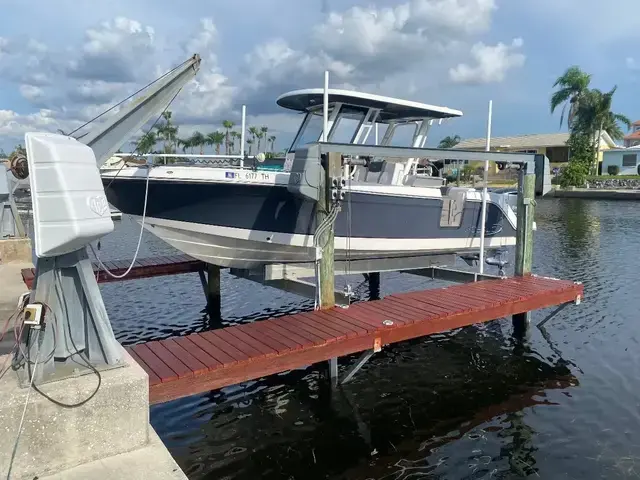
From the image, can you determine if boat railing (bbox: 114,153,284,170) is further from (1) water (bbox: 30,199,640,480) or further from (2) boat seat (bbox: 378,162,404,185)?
(1) water (bbox: 30,199,640,480)

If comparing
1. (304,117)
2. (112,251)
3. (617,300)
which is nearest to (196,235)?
(304,117)

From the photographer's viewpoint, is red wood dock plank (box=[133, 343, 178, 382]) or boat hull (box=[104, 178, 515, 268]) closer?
red wood dock plank (box=[133, 343, 178, 382])

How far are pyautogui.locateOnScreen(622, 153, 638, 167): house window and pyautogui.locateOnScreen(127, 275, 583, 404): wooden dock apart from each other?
182ft

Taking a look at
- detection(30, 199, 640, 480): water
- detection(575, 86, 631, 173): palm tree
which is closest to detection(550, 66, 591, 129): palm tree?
detection(575, 86, 631, 173): palm tree

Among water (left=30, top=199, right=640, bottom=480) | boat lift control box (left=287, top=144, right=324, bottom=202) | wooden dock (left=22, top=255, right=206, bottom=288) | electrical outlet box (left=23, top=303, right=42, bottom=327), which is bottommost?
water (left=30, top=199, right=640, bottom=480)

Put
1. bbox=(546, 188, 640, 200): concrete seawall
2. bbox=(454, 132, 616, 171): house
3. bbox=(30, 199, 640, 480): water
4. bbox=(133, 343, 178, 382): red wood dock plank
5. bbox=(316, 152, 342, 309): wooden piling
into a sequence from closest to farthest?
1. bbox=(133, 343, 178, 382): red wood dock plank
2. bbox=(30, 199, 640, 480): water
3. bbox=(316, 152, 342, 309): wooden piling
4. bbox=(546, 188, 640, 200): concrete seawall
5. bbox=(454, 132, 616, 171): house

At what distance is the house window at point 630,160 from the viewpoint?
56.6 m

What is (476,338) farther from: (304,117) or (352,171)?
(304,117)

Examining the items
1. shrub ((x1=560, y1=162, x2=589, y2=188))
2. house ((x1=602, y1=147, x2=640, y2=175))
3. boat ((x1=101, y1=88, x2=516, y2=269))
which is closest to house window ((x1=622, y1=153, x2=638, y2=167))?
house ((x1=602, y1=147, x2=640, y2=175))

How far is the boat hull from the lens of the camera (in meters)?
8.65

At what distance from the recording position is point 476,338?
9.97 meters

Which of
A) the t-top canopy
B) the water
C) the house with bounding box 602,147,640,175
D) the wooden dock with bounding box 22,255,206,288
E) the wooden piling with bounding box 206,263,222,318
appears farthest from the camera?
the house with bounding box 602,147,640,175

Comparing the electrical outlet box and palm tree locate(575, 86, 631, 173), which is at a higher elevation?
palm tree locate(575, 86, 631, 173)

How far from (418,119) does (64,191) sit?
8.89 m
